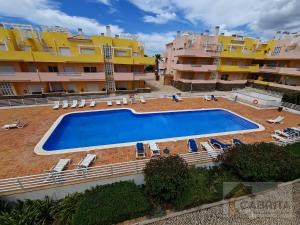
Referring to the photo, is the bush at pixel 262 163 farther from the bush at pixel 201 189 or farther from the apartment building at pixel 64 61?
the apartment building at pixel 64 61

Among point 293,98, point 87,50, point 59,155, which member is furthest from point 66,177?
point 293,98

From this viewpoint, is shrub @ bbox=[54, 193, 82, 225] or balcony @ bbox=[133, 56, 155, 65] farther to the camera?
balcony @ bbox=[133, 56, 155, 65]

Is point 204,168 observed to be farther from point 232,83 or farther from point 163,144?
point 232,83

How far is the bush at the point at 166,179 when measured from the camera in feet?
24.7

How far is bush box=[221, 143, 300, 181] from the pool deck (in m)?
3.69

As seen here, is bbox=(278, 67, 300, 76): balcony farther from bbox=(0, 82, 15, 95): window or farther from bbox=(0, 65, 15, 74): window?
bbox=(0, 82, 15, 95): window

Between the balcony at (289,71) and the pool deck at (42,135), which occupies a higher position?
the balcony at (289,71)

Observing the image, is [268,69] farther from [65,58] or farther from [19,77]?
[19,77]

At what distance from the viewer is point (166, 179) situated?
750 centimetres

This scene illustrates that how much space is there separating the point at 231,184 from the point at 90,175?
8385 millimetres

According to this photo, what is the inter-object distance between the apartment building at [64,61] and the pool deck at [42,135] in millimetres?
5931

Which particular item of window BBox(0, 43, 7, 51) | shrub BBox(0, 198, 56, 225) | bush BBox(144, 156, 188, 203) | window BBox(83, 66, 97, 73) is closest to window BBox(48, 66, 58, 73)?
window BBox(83, 66, 97, 73)

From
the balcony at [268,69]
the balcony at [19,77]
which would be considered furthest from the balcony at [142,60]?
the balcony at [268,69]

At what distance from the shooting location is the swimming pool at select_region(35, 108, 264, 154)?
13.8 metres
